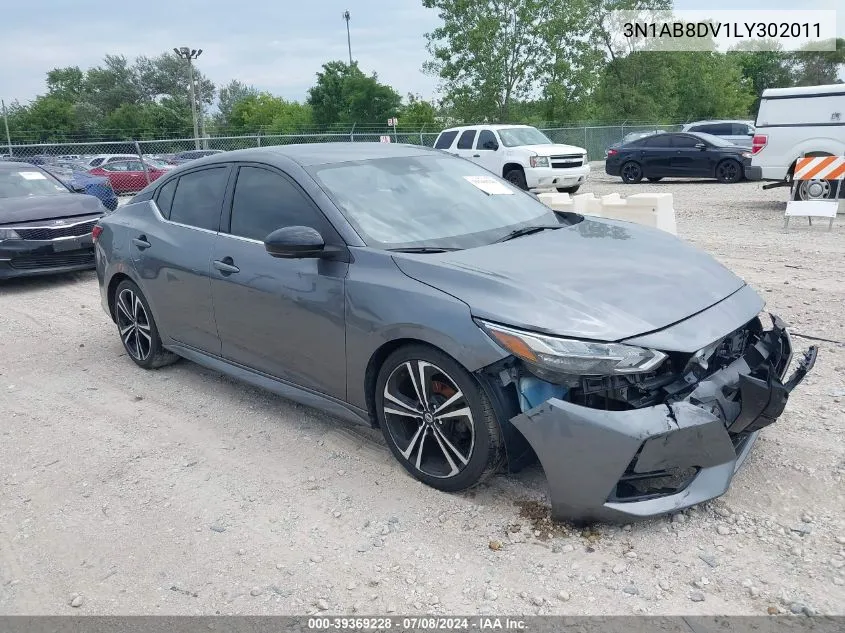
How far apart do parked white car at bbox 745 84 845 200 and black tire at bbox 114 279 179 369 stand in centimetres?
1098

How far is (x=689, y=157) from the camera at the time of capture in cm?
1970

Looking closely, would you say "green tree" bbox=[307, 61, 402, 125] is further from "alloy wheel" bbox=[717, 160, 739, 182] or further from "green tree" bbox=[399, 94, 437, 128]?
"alloy wheel" bbox=[717, 160, 739, 182]

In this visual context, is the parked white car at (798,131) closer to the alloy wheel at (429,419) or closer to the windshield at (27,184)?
the alloy wheel at (429,419)

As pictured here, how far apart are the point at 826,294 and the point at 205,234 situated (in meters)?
5.41

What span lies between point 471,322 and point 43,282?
8.27 m

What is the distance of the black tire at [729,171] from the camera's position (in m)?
19.1

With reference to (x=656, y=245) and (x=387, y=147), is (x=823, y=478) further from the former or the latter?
(x=387, y=147)

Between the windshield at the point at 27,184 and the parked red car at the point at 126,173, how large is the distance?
12.8m

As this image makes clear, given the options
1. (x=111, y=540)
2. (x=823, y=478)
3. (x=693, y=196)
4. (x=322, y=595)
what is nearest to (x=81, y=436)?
(x=111, y=540)

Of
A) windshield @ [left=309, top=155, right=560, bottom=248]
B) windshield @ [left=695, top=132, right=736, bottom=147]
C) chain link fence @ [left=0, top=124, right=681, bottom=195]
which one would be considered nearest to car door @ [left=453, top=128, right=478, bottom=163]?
chain link fence @ [left=0, top=124, right=681, bottom=195]

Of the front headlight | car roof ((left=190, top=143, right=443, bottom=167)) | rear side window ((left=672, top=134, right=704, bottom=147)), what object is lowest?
the front headlight

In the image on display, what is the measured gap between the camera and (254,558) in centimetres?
312

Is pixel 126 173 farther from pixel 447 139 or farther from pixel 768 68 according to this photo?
pixel 768 68

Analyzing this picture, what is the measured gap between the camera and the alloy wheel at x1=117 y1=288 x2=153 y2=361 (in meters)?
5.44
